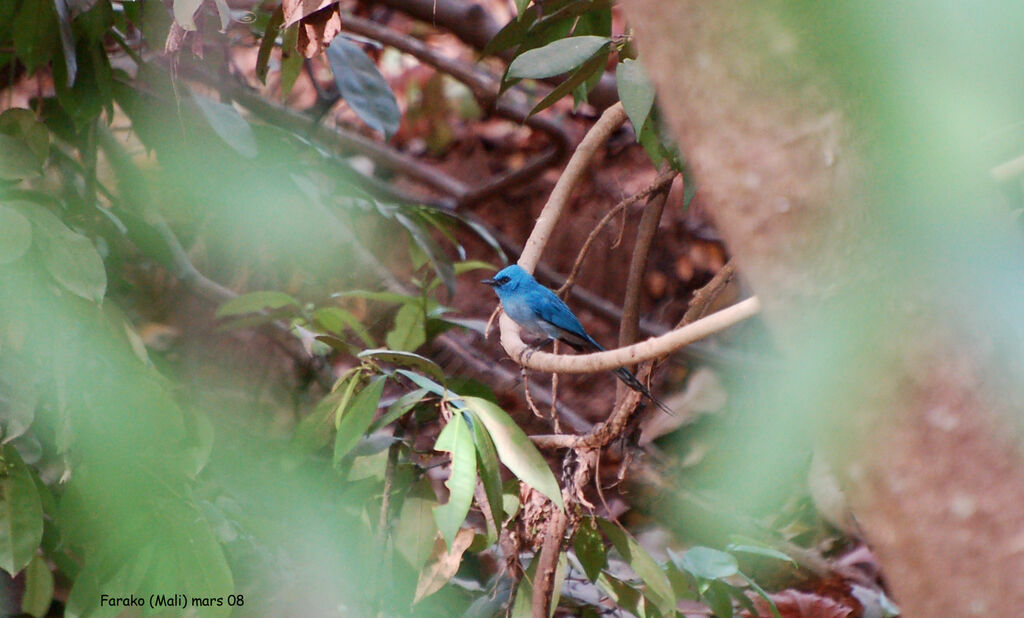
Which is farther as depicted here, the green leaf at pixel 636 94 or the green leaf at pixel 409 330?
the green leaf at pixel 409 330

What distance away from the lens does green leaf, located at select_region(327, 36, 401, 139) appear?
9.16ft

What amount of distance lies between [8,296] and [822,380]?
170cm

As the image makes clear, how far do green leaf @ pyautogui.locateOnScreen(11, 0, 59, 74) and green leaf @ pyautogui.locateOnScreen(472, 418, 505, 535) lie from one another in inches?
59.0

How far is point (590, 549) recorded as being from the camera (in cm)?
210

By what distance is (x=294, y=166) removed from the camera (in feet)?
9.66

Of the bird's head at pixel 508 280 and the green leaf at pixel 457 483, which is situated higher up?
the green leaf at pixel 457 483

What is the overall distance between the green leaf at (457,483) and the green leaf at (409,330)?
100 cm

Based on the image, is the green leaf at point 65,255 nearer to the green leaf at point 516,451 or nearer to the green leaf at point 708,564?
the green leaf at point 516,451

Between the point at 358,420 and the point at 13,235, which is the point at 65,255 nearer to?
the point at 13,235

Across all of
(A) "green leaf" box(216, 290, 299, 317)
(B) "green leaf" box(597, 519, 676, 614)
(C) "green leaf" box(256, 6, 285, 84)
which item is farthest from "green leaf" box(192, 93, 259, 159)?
(B) "green leaf" box(597, 519, 676, 614)

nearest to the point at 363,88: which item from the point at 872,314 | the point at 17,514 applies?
the point at 17,514

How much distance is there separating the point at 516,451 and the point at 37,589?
5.22ft

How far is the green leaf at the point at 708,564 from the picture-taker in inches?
86.3

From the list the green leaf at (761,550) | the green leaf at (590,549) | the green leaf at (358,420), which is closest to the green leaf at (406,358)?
the green leaf at (358,420)
